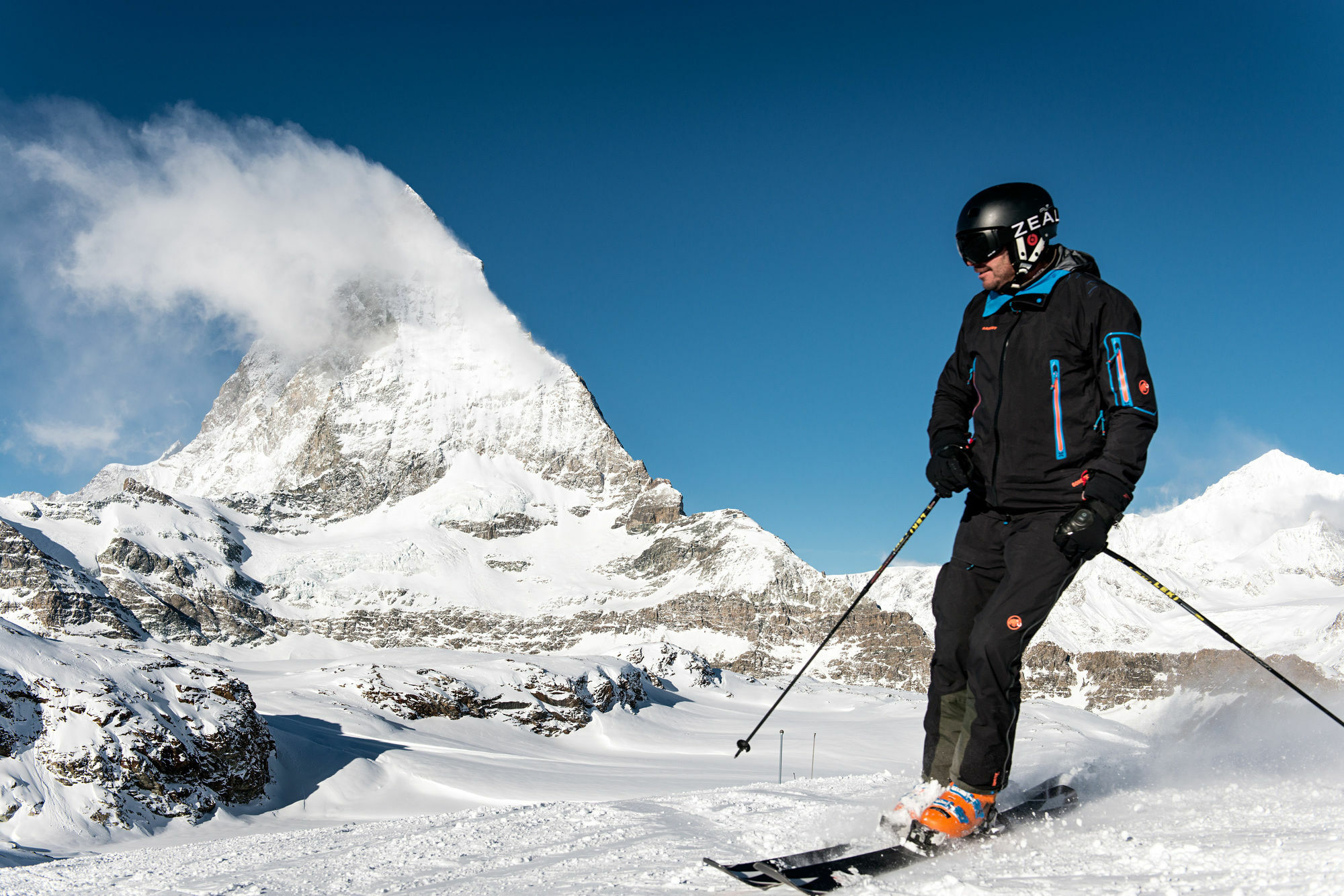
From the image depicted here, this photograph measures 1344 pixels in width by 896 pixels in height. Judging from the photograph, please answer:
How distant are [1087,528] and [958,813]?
1175mm

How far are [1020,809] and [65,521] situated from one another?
191233mm

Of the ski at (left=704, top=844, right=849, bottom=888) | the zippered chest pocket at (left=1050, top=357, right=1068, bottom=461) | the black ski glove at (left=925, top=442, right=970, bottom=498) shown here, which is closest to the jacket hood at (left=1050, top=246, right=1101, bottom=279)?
the zippered chest pocket at (left=1050, top=357, right=1068, bottom=461)

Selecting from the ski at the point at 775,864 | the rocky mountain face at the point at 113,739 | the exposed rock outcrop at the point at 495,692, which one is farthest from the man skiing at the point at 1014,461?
the exposed rock outcrop at the point at 495,692

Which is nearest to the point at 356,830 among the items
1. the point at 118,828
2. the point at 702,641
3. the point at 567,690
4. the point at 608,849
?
the point at 608,849

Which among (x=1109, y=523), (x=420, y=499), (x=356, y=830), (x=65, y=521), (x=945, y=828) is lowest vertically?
(x=356, y=830)

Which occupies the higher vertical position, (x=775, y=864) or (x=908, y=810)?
(x=908, y=810)

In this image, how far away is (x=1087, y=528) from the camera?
3180 millimetres

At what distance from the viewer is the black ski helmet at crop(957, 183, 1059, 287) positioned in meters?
3.75

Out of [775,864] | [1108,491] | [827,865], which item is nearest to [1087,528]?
[1108,491]

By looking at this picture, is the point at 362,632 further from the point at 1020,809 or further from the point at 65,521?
the point at 1020,809

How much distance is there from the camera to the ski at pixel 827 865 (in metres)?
2.56

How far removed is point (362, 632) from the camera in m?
149

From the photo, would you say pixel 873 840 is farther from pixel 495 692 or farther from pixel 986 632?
pixel 495 692

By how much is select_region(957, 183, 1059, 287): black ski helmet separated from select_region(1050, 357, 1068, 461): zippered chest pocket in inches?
19.7
